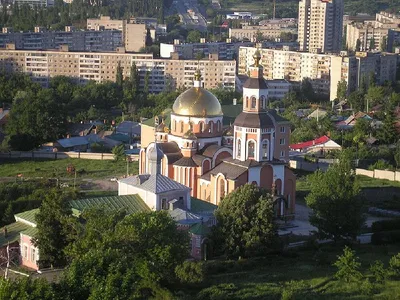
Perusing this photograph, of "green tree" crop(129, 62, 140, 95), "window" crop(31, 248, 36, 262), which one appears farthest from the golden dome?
"green tree" crop(129, 62, 140, 95)

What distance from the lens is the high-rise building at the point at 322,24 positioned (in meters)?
61.0

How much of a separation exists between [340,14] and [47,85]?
24119 millimetres

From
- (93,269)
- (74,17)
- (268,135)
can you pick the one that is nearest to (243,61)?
(74,17)

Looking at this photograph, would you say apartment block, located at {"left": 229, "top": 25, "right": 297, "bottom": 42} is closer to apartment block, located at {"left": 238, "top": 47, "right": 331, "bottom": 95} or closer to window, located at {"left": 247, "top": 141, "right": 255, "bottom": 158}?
apartment block, located at {"left": 238, "top": 47, "right": 331, "bottom": 95}

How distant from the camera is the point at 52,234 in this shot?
16.5 m

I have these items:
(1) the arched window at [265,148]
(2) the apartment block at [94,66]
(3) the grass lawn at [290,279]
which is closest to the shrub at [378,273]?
(3) the grass lawn at [290,279]

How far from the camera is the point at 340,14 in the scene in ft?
202

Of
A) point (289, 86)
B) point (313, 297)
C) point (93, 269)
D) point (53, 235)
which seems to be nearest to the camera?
point (93, 269)

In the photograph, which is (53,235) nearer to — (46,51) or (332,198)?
(332,198)

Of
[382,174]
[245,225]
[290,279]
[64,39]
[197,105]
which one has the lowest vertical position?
[382,174]

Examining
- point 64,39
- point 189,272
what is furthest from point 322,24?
point 189,272

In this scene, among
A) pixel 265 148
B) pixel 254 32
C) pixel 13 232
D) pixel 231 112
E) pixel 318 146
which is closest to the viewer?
pixel 13 232

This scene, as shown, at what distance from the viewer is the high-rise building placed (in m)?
61.0

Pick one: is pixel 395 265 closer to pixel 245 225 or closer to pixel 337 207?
pixel 337 207
